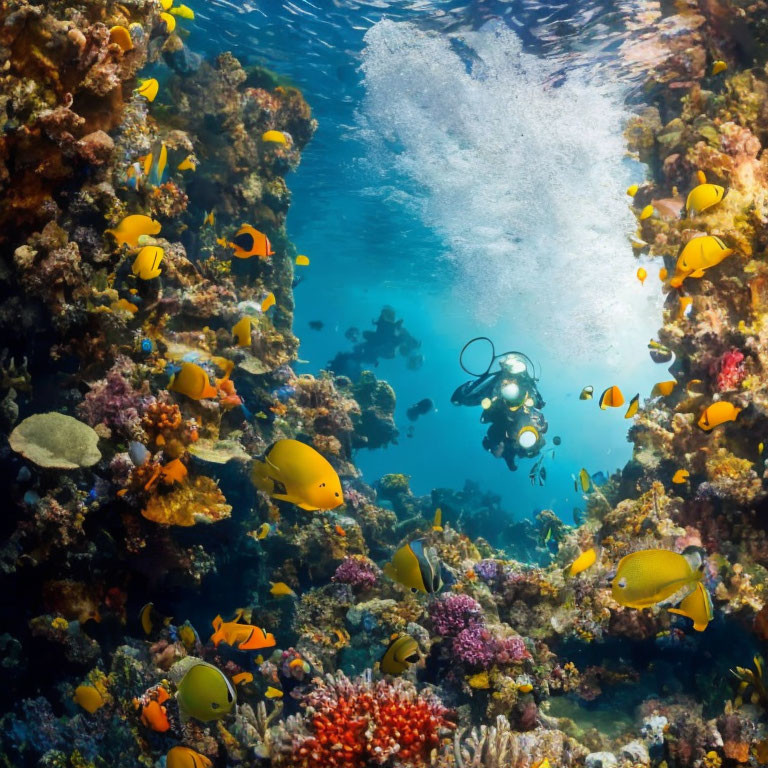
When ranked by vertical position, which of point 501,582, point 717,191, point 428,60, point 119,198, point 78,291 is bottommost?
point 501,582

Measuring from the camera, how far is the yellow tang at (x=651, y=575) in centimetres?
291

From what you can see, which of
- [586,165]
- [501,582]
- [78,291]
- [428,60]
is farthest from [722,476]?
[586,165]

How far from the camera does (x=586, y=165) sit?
1922 cm

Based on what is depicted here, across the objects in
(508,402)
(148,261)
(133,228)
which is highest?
(133,228)

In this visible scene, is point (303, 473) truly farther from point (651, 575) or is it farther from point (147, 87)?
point (147, 87)

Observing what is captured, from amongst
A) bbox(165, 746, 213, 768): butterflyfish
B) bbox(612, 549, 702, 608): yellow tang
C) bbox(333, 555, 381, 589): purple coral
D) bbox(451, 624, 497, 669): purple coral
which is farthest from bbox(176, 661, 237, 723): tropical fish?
bbox(333, 555, 381, 589): purple coral

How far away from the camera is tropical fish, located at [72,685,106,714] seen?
16.4 feet

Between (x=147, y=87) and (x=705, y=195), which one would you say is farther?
(x=147, y=87)

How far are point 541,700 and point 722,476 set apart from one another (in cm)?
360

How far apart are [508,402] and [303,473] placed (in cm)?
993

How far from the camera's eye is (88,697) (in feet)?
16.5

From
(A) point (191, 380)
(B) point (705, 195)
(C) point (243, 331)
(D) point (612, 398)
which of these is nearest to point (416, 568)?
(A) point (191, 380)

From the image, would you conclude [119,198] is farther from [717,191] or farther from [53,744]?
[717,191]

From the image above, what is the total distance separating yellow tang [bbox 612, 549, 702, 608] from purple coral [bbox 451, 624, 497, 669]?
284 cm
